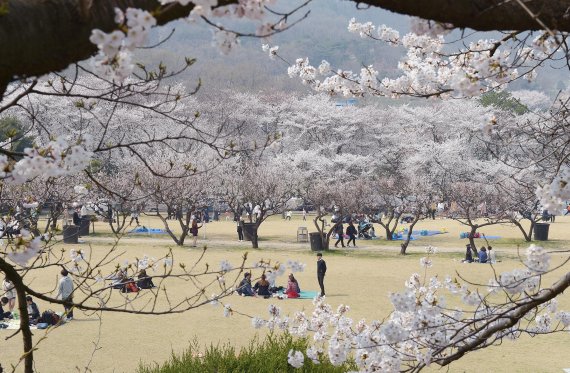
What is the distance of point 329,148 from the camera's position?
46531 millimetres

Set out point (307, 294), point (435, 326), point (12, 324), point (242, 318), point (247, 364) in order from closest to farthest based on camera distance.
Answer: point (435, 326) → point (247, 364) → point (12, 324) → point (242, 318) → point (307, 294)

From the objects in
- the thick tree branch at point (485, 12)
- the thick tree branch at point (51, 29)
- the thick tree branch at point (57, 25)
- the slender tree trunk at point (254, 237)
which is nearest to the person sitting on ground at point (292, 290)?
the slender tree trunk at point (254, 237)

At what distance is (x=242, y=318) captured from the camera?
13.2 m

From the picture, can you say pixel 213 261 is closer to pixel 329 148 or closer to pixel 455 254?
pixel 455 254

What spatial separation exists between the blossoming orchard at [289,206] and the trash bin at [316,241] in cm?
6

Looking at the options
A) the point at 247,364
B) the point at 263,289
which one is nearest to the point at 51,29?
the point at 247,364

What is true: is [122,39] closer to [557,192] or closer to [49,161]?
[49,161]

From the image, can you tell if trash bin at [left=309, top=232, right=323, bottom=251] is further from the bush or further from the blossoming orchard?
the bush

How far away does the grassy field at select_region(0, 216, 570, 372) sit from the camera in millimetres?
10203

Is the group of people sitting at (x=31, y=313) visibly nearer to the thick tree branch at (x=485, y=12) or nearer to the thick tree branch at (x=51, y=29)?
the thick tree branch at (x=51, y=29)

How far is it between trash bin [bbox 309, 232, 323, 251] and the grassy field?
0.45 m

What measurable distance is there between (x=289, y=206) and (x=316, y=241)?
10988 mm

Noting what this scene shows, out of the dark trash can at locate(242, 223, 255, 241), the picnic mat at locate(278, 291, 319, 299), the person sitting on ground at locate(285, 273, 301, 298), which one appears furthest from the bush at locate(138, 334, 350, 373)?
the dark trash can at locate(242, 223, 255, 241)

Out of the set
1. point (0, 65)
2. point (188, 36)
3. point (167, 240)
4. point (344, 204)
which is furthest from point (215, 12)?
point (188, 36)
